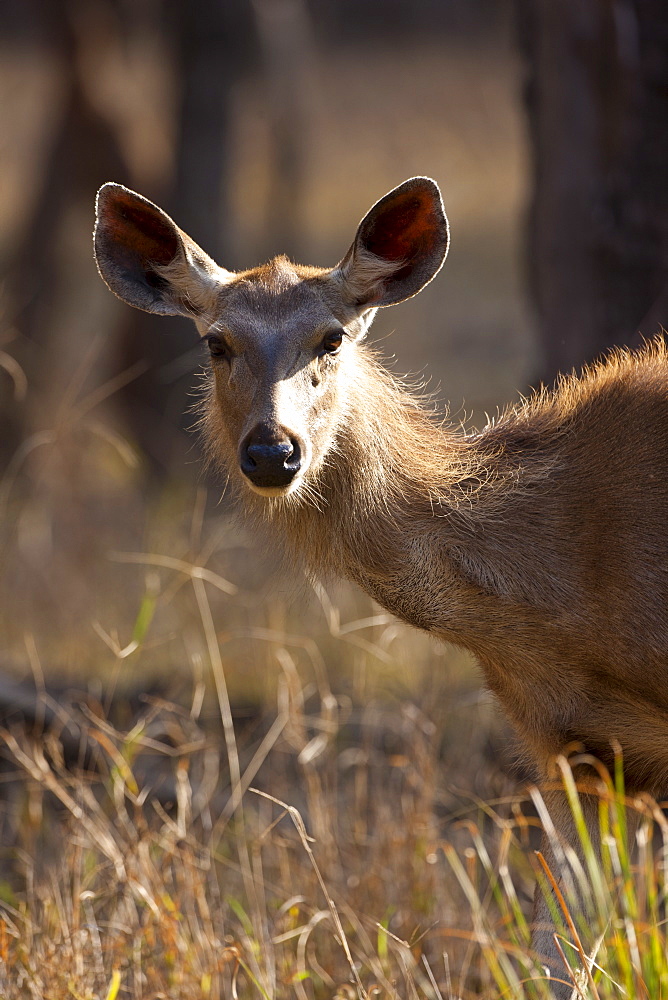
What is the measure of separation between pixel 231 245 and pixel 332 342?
7580 mm

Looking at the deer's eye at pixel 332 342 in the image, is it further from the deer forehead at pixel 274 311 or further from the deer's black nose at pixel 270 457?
the deer's black nose at pixel 270 457

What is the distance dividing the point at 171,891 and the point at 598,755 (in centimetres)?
197

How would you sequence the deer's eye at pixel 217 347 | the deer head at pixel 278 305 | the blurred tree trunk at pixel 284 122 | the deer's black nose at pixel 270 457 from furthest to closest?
1. the blurred tree trunk at pixel 284 122
2. the deer's eye at pixel 217 347
3. the deer head at pixel 278 305
4. the deer's black nose at pixel 270 457

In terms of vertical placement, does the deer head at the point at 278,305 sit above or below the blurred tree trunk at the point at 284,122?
below

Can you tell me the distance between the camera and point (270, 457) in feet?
11.6

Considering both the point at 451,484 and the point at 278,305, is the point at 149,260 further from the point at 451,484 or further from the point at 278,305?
the point at 451,484

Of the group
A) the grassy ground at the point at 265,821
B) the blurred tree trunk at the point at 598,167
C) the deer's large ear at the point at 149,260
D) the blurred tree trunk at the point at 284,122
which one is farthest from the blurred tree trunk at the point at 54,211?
the deer's large ear at the point at 149,260

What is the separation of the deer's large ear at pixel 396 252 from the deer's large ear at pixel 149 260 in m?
0.52

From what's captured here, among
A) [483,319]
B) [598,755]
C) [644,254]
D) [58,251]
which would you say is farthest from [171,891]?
[483,319]

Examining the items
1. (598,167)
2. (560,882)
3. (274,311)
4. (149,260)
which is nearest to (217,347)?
(274,311)

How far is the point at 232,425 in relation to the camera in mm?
4012

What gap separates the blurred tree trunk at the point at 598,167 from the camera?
17.3 feet

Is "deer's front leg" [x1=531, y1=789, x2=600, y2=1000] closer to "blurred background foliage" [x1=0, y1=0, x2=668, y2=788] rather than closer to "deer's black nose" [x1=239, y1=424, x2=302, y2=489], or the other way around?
"blurred background foliage" [x1=0, y1=0, x2=668, y2=788]

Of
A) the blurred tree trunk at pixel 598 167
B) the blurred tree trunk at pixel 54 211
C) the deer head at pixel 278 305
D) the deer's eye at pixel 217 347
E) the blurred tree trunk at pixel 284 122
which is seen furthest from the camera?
the blurred tree trunk at pixel 284 122
